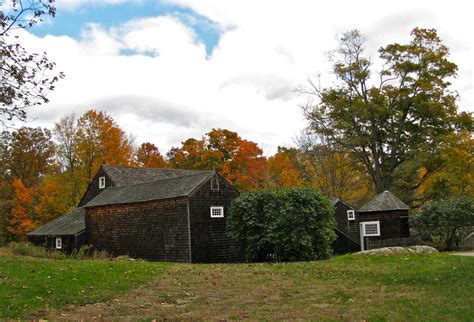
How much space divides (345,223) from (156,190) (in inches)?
577

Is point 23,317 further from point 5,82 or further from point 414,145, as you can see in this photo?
point 414,145

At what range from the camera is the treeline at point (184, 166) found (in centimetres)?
3953

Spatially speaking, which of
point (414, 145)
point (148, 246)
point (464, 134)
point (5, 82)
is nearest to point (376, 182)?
point (414, 145)

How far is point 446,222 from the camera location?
27.5m

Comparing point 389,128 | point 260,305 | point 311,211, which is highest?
point 389,128

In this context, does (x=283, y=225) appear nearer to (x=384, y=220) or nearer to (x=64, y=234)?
(x=384, y=220)

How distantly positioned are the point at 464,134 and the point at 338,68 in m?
11.4

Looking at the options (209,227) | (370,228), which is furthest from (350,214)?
(209,227)

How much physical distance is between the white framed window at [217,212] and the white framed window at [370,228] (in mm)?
10411

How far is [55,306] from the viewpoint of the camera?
34.0 ft

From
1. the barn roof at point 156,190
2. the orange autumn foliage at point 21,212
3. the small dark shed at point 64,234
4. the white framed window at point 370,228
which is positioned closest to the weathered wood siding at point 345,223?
the white framed window at point 370,228

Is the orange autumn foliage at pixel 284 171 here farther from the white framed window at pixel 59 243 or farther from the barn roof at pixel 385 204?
the white framed window at pixel 59 243

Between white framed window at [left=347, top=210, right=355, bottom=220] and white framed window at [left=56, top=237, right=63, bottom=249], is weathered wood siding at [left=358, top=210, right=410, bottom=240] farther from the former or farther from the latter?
white framed window at [left=56, top=237, right=63, bottom=249]

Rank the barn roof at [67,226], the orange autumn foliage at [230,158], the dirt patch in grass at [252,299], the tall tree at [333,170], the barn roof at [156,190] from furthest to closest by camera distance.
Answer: the orange autumn foliage at [230,158] < the tall tree at [333,170] < the barn roof at [67,226] < the barn roof at [156,190] < the dirt patch in grass at [252,299]
